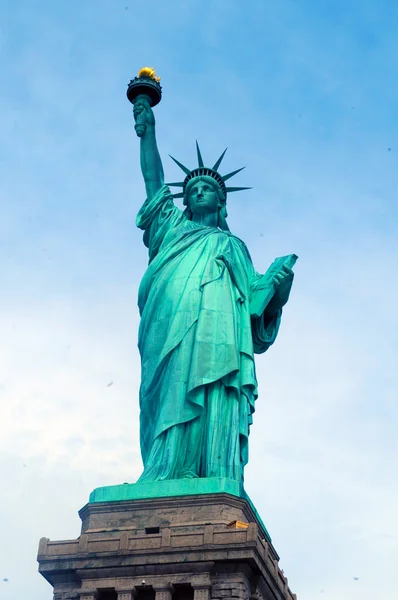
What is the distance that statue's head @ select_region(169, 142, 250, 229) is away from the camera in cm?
2555

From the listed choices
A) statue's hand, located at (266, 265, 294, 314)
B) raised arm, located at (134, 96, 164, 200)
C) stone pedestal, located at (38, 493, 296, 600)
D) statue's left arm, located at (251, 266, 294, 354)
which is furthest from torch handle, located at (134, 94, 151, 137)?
stone pedestal, located at (38, 493, 296, 600)

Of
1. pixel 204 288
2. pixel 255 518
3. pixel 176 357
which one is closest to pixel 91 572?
pixel 255 518

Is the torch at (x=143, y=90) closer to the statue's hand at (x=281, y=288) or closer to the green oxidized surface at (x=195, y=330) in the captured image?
the green oxidized surface at (x=195, y=330)

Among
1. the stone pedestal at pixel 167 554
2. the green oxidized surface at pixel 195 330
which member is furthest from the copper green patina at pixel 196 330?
the stone pedestal at pixel 167 554

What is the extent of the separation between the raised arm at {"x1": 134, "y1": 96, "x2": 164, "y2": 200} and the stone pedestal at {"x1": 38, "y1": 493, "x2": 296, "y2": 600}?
300 inches

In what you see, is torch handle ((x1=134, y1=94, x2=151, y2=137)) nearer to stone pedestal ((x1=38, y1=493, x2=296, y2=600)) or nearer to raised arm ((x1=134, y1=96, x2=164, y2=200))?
raised arm ((x1=134, y1=96, x2=164, y2=200))

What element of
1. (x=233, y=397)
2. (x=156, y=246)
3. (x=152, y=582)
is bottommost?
(x=152, y=582)

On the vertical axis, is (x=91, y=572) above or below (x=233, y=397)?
below

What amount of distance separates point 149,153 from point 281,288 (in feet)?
14.0

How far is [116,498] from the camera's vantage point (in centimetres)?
2088

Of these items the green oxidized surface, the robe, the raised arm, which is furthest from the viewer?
the raised arm

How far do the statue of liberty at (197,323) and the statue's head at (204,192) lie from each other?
0.07ft

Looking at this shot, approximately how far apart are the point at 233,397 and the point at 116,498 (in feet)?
9.74

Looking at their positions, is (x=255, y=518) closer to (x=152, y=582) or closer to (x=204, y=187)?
(x=152, y=582)
